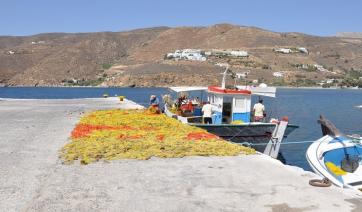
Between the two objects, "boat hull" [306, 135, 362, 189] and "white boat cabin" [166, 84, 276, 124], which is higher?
"white boat cabin" [166, 84, 276, 124]

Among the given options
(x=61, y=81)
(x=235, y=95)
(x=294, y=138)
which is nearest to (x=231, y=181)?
(x=235, y=95)

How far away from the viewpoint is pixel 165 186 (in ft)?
22.7

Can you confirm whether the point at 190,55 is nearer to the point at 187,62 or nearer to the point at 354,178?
the point at 187,62

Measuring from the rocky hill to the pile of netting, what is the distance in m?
107

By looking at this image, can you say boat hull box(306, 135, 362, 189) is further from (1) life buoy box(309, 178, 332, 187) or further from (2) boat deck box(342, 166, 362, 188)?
(1) life buoy box(309, 178, 332, 187)

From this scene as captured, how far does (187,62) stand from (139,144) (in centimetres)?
13103

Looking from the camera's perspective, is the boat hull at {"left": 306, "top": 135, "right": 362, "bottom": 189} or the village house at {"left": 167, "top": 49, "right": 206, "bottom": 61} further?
the village house at {"left": 167, "top": 49, "right": 206, "bottom": 61}

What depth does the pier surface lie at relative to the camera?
5.92m

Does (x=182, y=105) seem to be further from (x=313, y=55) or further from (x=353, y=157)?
(x=313, y=55)

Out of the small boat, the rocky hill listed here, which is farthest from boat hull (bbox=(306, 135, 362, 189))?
the rocky hill

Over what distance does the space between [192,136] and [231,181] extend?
5373 millimetres

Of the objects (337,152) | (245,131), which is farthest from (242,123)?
(337,152)

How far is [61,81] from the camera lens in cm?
15762

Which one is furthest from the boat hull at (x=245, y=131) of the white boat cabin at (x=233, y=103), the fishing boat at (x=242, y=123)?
the white boat cabin at (x=233, y=103)
